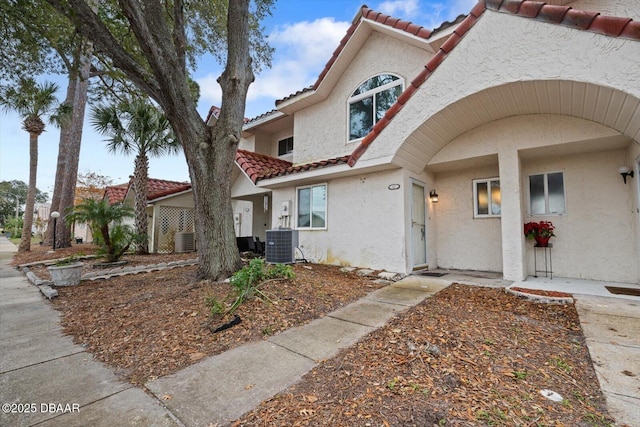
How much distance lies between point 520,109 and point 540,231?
2890 mm

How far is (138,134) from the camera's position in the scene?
12.1 meters

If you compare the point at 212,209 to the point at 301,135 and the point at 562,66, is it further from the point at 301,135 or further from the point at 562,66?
the point at 562,66

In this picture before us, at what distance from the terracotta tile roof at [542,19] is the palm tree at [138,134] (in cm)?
1089

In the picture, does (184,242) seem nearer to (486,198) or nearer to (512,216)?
(486,198)

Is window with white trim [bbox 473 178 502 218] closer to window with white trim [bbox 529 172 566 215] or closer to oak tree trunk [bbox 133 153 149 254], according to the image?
window with white trim [bbox 529 172 566 215]

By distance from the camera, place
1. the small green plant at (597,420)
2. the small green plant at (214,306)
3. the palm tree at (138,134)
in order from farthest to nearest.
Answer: the palm tree at (138,134) → the small green plant at (214,306) → the small green plant at (597,420)

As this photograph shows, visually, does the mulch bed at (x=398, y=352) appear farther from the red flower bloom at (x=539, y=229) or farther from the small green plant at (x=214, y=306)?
the red flower bloom at (x=539, y=229)

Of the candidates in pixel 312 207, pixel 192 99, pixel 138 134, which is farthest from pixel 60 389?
pixel 138 134

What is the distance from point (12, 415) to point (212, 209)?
4.05 meters

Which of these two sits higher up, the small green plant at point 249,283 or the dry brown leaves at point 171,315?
the small green plant at point 249,283

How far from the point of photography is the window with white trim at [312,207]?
8836 millimetres

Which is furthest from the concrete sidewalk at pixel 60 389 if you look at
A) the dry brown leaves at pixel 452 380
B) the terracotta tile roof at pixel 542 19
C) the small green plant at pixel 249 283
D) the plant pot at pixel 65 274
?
the terracotta tile roof at pixel 542 19

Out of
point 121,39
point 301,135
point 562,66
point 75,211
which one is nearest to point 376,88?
point 301,135

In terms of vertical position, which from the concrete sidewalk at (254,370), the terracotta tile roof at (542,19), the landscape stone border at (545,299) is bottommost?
the concrete sidewalk at (254,370)
